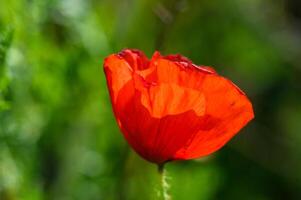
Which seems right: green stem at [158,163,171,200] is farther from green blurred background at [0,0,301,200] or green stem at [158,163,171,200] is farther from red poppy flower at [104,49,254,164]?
green blurred background at [0,0,301,200]

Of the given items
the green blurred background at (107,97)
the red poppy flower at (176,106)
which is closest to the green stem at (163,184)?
the red poppy flower at (176,106)

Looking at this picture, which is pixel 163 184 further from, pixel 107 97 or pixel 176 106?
pixel 107 97

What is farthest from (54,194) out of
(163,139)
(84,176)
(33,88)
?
(163,139)

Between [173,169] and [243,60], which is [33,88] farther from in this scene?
[243,60]

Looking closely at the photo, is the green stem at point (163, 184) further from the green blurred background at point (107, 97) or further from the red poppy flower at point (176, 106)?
the green blurred background at point (107, 97)

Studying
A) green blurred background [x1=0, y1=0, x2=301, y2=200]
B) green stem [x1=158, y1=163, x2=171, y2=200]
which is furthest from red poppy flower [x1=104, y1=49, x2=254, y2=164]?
green blurred background [x1=0, y1=0, x2=301, y2=200]
